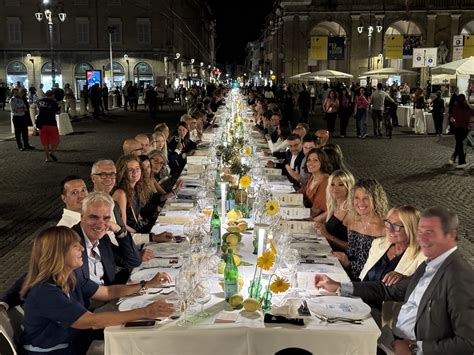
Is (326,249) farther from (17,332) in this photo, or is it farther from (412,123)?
(412,123)

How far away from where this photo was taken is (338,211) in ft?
19.2

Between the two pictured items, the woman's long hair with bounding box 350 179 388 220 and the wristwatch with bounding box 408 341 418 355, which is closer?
the wristwatch with bounding box 408 341 418 355

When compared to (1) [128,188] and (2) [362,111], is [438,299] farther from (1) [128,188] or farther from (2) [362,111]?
(2) [362,111]

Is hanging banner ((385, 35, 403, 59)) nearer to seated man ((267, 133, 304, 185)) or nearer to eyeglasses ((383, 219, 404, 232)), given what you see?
seated man ((267, 133, 304, 185))

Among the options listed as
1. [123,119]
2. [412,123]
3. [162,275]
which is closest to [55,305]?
[162,275]

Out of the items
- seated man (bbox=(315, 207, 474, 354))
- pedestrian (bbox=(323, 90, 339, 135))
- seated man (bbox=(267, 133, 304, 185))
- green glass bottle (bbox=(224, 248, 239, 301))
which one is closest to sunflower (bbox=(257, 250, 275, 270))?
green glass bottle (bbox=(224, 248, 239, 301))

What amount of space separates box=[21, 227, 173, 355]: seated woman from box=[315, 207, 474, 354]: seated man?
4.58 ft

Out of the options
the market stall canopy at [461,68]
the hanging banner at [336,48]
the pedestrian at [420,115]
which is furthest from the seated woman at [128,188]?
the hanging banner at [336,48]

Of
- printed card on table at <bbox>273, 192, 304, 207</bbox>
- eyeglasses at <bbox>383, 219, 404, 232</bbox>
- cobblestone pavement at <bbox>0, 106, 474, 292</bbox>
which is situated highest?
eyeglasses at <bbox>383, 219, 404, 232</bbox>

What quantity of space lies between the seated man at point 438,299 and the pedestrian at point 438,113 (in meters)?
19.1

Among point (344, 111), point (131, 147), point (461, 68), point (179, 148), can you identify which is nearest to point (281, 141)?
point (179, 148)

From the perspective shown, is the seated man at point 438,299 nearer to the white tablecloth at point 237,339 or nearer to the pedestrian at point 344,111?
the white tablecloth at point 237,339

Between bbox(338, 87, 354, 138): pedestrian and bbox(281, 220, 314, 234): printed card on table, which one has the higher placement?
bbox(338, 87, 354, 138): pedestrian

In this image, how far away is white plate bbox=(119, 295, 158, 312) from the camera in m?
3.58
